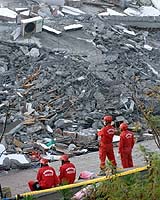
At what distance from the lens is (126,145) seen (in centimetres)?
1228

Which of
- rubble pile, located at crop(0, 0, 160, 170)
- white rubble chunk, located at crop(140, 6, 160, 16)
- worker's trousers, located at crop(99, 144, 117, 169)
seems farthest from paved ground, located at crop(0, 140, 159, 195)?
white rubble chunk, located at crop(140, 6, 160, 16)

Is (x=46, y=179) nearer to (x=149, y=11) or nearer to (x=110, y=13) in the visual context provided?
(x=110, y=13)

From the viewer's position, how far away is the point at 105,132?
12188 mm

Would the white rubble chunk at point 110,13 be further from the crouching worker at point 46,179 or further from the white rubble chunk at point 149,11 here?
the crouching worker at point 46,179

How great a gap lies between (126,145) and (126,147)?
0.21 ft

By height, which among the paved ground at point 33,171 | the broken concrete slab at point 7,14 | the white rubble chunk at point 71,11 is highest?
the broken concrete slab at point 7,14

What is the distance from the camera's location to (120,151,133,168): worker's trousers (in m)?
12.4

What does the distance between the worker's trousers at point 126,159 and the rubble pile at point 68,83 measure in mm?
2087

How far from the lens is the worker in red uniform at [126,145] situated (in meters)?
12.1

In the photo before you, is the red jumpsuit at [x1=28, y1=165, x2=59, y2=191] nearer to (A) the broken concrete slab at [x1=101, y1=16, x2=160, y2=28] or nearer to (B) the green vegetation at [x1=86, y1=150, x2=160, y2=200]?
→ (B) the green vegetation at [x1=86, y1=150, x2=160, y2=200]

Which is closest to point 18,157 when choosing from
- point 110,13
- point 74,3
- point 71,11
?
point 71,11

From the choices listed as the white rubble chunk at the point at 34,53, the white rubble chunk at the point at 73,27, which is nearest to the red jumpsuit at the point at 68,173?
the white rubble chunk at the point at 34,53

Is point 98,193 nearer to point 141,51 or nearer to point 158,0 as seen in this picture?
point 141,51

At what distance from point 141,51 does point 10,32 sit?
170 inches
